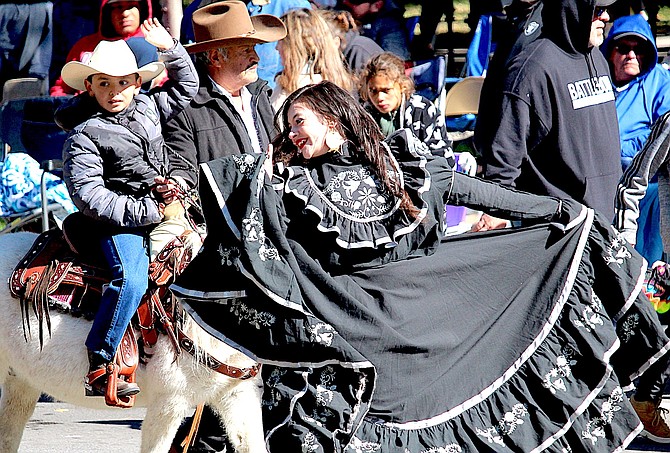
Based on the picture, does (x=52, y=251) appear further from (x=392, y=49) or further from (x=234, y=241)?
(x=392, y=49)

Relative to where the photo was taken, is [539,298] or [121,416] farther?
[121,416]

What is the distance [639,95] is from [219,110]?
345 centimetres

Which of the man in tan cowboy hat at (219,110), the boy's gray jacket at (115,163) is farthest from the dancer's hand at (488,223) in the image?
the boy's gray jacket at (115,163)

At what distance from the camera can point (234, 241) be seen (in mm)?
4348

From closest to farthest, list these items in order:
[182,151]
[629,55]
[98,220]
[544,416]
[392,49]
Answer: [544,416] → [98,220] → [182,151] → [629,55] → [392,49]

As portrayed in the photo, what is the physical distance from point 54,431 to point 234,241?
135 inches

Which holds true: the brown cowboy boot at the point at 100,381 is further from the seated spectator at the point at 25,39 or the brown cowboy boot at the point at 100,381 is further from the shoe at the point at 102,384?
the seated spectator at the point at 25,39

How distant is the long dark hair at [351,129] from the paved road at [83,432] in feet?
9.10

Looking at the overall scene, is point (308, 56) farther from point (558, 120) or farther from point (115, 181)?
point (115, 181)

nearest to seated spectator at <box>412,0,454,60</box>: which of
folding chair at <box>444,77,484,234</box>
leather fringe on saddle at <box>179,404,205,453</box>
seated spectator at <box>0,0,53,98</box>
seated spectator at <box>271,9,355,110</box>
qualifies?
folding chair at <box>444,77,484,234</box>

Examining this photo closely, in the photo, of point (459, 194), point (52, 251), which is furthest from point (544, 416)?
point (52, 251)

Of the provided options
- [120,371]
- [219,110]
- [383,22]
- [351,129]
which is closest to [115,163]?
[219,110]

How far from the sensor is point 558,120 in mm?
5594

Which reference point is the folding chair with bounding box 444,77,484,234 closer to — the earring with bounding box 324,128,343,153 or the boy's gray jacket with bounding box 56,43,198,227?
the boy's gray jacket with bounding box 56,43,198,227
